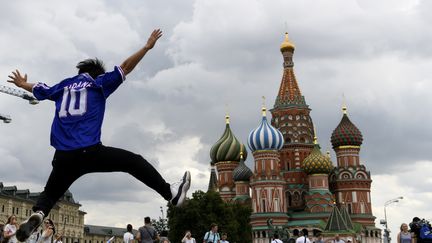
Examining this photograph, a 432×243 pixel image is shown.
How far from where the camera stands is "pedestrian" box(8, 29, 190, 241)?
492 cm

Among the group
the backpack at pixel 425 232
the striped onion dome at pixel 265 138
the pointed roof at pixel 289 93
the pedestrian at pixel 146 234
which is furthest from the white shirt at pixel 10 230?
the pointed roof at pixel 289 93

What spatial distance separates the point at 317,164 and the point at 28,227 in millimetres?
62139

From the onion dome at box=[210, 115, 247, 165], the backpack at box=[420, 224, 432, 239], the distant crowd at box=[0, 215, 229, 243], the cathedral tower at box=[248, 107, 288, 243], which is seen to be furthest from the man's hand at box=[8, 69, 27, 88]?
the onion dome at box=[210, 115, 247, 165]

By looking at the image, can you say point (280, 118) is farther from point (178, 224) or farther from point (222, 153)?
point (178, 224)

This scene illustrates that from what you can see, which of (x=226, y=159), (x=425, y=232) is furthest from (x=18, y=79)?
(x=226, y=159)

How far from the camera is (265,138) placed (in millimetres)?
64500

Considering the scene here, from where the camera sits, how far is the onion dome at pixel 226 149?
250ft

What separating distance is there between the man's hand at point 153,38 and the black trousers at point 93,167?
1098 millimetres

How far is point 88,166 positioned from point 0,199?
2918 inches

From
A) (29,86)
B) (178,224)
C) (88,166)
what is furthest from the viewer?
(178,224)

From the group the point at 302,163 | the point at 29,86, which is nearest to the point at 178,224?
the point at 302,163

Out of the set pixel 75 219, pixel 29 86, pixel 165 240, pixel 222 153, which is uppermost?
pixel 222 153

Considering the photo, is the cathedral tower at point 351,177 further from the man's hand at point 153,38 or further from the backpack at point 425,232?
the man's hand at point 153,38

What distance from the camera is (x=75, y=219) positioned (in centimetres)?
9450
